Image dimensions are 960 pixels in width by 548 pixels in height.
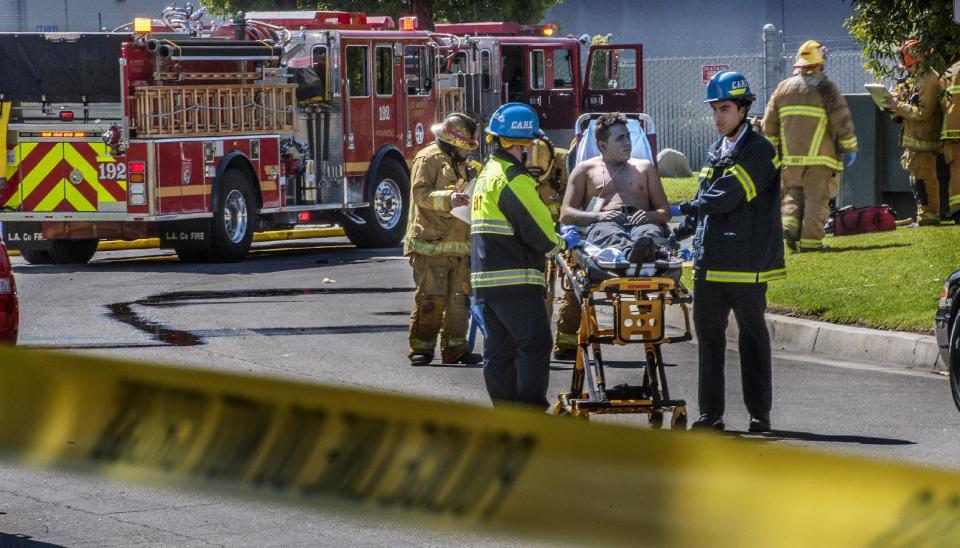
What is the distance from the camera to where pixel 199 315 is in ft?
42.5

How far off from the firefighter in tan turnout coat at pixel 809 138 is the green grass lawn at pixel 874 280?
365 millimetres

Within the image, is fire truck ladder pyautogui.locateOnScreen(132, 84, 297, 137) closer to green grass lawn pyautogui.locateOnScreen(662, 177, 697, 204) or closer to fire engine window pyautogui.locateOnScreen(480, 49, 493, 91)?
fire engine window pyautogui.locateOnScreen(480, 49, 493, 91)

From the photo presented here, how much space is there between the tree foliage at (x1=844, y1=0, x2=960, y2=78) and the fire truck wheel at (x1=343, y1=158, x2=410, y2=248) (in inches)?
324

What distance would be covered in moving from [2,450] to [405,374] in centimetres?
641

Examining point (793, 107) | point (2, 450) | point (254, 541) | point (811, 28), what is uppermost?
point (811, 28)

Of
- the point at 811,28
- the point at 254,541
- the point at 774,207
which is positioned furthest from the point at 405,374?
the point at 811,28

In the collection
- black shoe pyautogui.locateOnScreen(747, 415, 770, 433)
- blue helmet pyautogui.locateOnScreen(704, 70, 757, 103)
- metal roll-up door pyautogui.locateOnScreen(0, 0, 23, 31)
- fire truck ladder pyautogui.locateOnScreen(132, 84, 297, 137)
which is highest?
metal roll-up door pyautogui.locateOnScreen(0, 0, 23, 31)

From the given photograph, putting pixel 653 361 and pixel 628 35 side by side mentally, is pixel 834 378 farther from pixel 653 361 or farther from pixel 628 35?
pixel 628 35

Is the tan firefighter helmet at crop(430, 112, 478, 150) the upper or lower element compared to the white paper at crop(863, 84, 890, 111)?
lower

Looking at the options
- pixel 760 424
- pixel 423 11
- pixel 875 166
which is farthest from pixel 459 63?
pixel 760 424

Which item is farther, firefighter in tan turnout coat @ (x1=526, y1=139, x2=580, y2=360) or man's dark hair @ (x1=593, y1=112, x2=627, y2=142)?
firefighter in tan turnout coat @ (x1=526, y1=139, x2=580, y2=360)

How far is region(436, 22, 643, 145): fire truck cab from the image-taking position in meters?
22.2

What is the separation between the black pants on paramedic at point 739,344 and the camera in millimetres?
8102

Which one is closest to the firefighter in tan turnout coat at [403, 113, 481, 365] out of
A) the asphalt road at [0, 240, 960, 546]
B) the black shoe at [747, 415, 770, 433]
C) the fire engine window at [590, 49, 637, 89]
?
the asphalt road at [0, 240, 960, 546]
